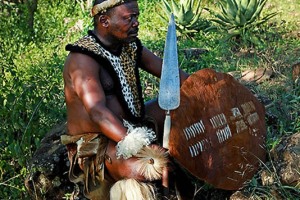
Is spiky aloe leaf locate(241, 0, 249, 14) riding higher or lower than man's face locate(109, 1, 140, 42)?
lower

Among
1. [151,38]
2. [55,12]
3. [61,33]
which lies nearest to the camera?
[151,38]

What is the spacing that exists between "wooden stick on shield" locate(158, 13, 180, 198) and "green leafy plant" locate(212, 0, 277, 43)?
407 cm

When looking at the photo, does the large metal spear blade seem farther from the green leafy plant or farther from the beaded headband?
the green leafy plant

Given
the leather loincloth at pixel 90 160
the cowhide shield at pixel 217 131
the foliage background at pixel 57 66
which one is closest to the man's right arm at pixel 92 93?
the leather loincloth at pixel 90 160

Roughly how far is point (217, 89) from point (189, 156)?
53 cm

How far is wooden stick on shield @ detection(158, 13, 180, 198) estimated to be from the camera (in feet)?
10.5

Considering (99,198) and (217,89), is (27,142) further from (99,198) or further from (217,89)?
(217,89)

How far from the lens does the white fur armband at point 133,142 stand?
3084mm

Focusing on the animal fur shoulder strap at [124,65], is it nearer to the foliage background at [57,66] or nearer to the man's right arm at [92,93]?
the man's right arm at [92,93]

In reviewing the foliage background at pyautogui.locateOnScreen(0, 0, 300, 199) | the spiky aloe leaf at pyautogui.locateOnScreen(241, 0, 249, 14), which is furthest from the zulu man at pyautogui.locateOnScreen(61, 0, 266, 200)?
the spiky aloe leaf at pyautogui.locateOnScreen(241, 0, 249, 14)

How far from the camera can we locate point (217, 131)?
137 inches

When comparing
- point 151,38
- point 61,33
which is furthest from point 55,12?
point 151,38

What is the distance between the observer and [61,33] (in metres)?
9.58

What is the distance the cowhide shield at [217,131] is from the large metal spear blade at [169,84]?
0.14 feet
